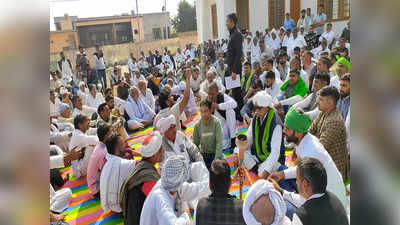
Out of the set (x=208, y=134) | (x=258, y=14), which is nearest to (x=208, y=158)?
(x=208, y=134)

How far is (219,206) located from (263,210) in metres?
0.30

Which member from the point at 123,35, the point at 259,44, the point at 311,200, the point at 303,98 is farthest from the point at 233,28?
the point at 123,35

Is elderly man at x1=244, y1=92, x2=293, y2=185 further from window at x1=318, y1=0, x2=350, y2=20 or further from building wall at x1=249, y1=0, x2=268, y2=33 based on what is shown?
building wall at x1=249, y1=0, x2=268, y2=33

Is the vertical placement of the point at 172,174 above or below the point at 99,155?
above

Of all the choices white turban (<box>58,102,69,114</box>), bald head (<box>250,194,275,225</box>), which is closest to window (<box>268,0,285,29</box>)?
white turban (<box>58,102,69,114</box>)

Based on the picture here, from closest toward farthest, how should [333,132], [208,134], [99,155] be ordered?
[333,132], [99,155], [208,134]

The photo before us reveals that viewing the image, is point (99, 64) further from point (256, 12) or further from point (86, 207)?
point (86, 207)

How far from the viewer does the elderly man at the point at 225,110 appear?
12.5ft

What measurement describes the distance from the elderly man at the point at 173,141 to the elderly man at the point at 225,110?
1.00 m

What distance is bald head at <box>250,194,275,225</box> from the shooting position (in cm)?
147

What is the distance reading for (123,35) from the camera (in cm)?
2822

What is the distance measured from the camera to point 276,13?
12141mm

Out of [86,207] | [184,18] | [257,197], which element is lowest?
[86,207]
